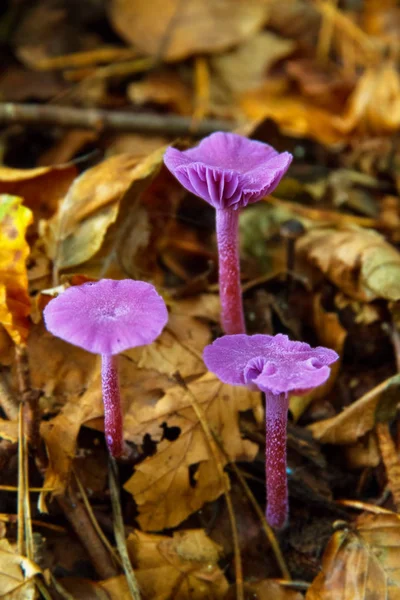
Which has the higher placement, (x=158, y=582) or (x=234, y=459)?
(x=234, y=459)

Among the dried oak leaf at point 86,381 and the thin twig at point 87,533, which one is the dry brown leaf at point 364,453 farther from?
the thin twig at point 87,533

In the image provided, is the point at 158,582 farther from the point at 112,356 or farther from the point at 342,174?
the point at 342,174

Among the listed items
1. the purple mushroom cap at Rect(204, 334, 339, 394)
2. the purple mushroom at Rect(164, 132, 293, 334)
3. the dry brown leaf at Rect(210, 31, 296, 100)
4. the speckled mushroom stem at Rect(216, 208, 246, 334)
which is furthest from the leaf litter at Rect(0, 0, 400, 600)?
the dry brown leaf at Rect(210, 31, 296, 100)

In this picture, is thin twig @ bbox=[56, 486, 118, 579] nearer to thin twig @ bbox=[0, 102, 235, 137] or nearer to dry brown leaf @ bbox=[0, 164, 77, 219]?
dry brown leaf @ bbox=[0, 164, 77, 219]

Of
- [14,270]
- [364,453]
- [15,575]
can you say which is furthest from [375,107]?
[15,575]

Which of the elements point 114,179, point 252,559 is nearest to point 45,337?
point 114,179

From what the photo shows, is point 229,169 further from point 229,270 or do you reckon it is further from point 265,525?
point 265,525
